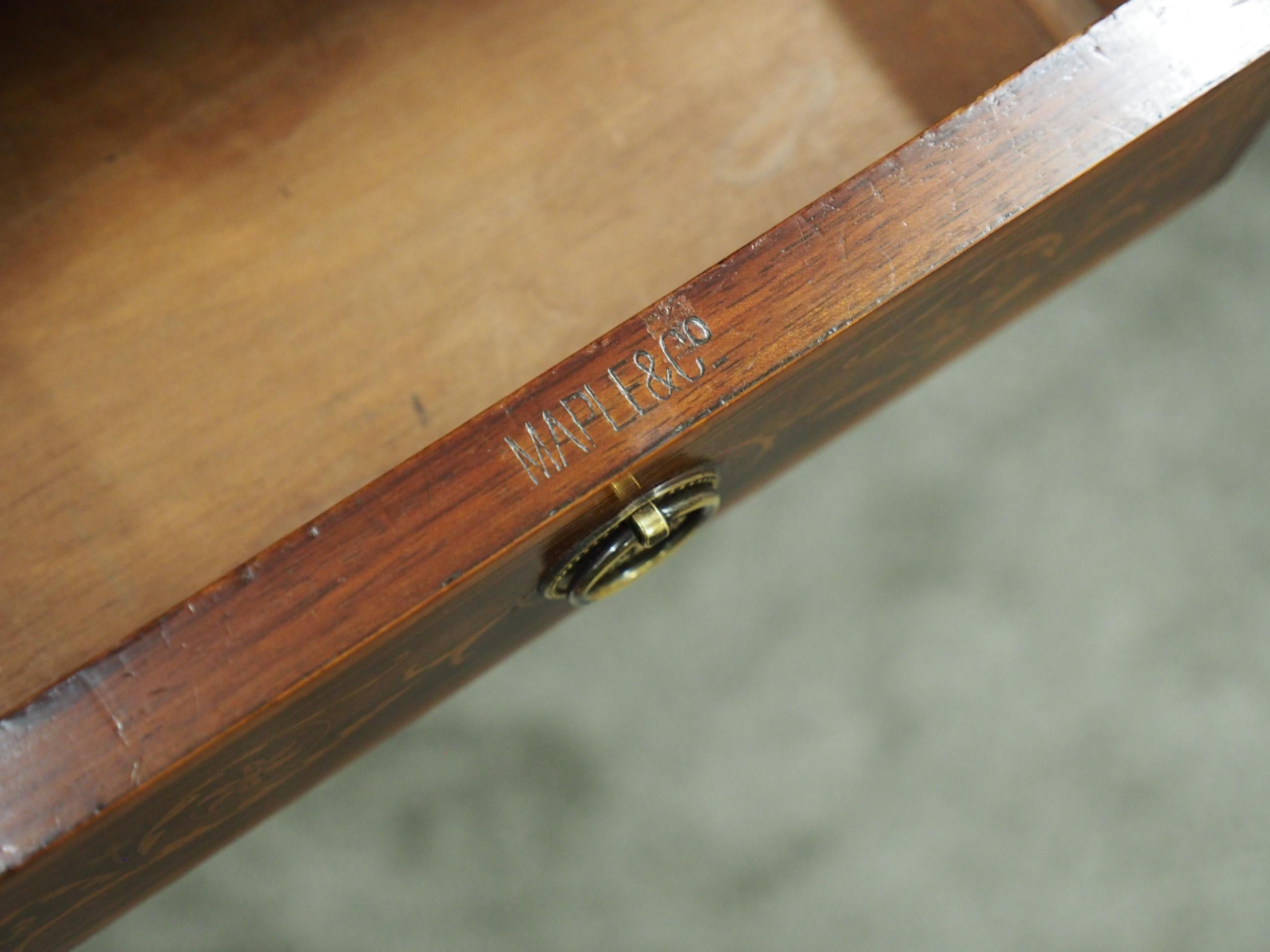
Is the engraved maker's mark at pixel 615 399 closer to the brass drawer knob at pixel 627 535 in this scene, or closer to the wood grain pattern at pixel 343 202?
the brass drawer knob at pixel 627 535

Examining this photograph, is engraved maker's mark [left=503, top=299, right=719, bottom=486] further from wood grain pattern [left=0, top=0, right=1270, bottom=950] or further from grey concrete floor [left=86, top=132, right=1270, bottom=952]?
grey concrete floor [left=86, top=132, right=1270, bottom=952]

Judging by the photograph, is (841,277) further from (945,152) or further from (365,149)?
(365,149)

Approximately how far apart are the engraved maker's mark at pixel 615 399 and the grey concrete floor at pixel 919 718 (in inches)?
20.8

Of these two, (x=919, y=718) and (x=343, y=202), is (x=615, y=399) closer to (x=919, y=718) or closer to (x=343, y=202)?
(x=343, y=202)

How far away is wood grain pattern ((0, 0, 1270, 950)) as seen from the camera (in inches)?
18.6

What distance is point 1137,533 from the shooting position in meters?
1.03

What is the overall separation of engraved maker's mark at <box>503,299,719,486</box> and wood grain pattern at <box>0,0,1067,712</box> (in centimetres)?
23

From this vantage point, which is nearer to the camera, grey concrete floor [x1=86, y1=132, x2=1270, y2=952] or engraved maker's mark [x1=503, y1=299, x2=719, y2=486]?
engraved maker's mark [x1=503, y1=299, x2=719, y2=486]

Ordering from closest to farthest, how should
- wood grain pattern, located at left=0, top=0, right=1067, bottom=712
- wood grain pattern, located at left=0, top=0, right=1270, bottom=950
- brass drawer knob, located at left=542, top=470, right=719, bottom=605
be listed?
wood grain pattern, located at left=0, top=0, right=1270, bottom=950 → brass drawer knob, located at left=542, top=470, right=719, bottom=605 → wood grain pattern, located at left=0, top=0, right=1067, bottom=712

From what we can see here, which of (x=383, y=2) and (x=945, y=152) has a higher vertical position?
(x=383, y=2)

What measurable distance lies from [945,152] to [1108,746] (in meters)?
0.67

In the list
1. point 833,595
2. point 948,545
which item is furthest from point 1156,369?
point 833,595

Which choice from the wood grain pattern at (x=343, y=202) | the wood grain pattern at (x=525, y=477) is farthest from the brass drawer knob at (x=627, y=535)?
the wood grain pattern at (x=343, y=202)

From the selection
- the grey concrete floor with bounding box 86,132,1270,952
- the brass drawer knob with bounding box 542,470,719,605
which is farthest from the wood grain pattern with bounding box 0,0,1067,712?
the grey concrete floor with bounding box 86,132,1270,952
